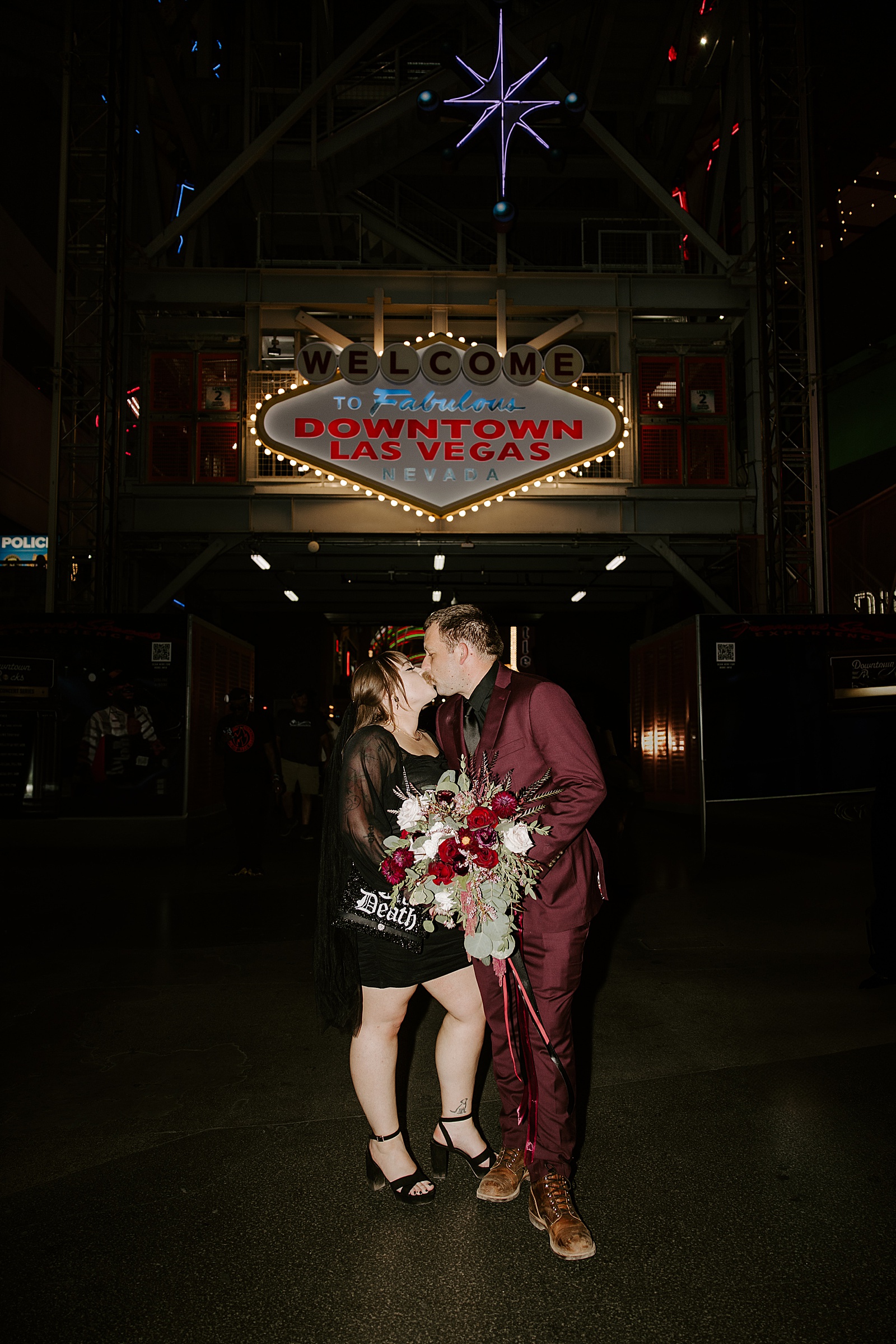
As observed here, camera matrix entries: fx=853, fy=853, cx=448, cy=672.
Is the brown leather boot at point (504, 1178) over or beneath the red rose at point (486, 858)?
beneath

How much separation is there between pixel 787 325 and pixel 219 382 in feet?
31.8

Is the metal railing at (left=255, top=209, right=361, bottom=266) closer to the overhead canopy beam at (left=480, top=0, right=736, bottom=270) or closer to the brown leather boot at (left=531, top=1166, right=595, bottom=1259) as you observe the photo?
the overhead canopy beam at (left=480, top=0, right=736, bottom=270)

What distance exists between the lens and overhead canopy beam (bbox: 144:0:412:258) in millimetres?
14297

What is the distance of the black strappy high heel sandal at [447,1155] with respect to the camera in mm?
3064

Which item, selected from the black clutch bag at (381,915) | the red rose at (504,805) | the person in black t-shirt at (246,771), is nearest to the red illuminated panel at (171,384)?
the person in black t-shirt at (246,771)

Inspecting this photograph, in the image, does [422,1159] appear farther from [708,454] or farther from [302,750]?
[708,454]

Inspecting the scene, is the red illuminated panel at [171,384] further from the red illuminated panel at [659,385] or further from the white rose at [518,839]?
the white rose at [518,839]

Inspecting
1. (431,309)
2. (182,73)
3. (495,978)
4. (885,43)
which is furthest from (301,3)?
(495,978)

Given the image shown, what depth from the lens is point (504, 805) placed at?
2.63 meters

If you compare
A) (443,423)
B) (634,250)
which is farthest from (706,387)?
(634,250)

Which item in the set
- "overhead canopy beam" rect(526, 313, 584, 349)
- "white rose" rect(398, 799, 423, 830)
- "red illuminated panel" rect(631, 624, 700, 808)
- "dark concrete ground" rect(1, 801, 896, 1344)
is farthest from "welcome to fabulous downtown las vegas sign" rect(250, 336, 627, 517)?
"white rose" rect(398, 799, 423, 830)

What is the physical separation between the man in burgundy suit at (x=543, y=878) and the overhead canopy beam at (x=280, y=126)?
14184 mm

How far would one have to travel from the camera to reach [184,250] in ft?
57.6

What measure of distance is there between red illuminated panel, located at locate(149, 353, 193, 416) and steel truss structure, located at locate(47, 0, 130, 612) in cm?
82
